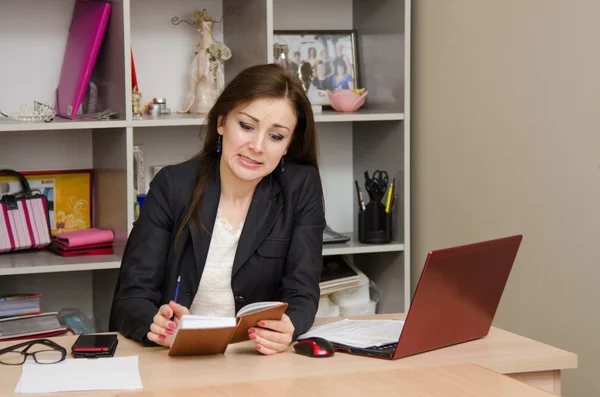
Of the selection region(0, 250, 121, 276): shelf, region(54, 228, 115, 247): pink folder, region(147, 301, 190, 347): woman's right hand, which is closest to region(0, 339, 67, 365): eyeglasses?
region(147, 301, 190, 347): woman's right hand

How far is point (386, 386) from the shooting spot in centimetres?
147

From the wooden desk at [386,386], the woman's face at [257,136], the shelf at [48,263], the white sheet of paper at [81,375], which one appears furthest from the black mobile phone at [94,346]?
the shelf at [48,263]

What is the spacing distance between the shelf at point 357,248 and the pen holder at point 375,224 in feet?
0.09

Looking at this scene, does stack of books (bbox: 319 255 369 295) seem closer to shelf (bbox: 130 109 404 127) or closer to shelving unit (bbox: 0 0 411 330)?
shelving unit (bbox: 0 0 411 330)

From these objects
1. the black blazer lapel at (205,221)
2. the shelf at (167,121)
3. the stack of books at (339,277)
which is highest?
the shelf at (167,121)

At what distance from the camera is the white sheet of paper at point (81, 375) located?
1473mm

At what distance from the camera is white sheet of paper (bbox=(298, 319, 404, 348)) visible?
5.75 feet

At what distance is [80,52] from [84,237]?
0.64 m

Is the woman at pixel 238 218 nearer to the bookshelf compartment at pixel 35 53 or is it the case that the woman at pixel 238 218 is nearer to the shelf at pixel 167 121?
the shelf at pixel 167 121

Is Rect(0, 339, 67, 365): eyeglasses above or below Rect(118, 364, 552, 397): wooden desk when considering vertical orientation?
above

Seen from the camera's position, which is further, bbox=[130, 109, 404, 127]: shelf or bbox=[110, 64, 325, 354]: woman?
bbox=[130, 109, 404, 127]: shelf

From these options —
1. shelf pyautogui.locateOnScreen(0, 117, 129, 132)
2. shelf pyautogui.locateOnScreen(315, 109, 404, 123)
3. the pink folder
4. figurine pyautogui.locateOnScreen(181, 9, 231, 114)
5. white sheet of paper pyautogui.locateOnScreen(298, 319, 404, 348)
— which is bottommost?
white sheet of paper pyautogui.locateOnScreen(298, 319, 404, 348)

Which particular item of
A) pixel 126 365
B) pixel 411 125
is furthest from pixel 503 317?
pixel 126 365

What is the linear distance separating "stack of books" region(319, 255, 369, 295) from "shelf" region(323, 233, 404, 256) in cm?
9
